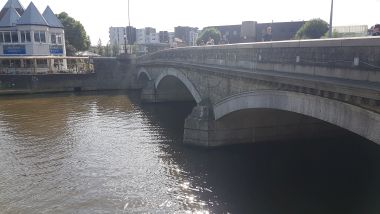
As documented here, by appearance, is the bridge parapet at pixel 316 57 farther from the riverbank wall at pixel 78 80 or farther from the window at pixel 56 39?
the window at pixel 56 39

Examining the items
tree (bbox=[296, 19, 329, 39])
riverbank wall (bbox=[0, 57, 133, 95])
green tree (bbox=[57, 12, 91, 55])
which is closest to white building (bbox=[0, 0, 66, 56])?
riverbank wall (bbox=[0, 57, 133, 95])

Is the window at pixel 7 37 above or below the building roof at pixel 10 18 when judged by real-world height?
below

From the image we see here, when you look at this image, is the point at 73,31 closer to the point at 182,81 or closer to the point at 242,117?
the point at 182,81

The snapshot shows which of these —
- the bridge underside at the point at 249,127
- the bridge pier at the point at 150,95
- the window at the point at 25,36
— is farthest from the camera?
the window at the point at 25,36

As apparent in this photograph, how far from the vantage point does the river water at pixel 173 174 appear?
15.5 metres

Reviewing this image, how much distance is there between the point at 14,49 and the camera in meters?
62.3

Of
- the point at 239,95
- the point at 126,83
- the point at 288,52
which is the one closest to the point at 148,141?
the point at 239,95

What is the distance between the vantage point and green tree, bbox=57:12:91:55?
84.0 metres

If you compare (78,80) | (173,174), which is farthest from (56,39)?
(173,174)

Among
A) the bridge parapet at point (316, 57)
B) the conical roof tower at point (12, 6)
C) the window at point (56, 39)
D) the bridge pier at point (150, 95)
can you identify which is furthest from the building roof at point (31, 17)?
the bridge parapet at point (316, 57)

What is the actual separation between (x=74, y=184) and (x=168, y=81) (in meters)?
27.8

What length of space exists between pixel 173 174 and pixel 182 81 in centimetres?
1388

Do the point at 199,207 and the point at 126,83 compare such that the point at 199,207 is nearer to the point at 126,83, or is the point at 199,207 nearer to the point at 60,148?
the point at 60,148

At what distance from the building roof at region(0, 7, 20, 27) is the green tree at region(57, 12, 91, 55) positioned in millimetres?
17442
